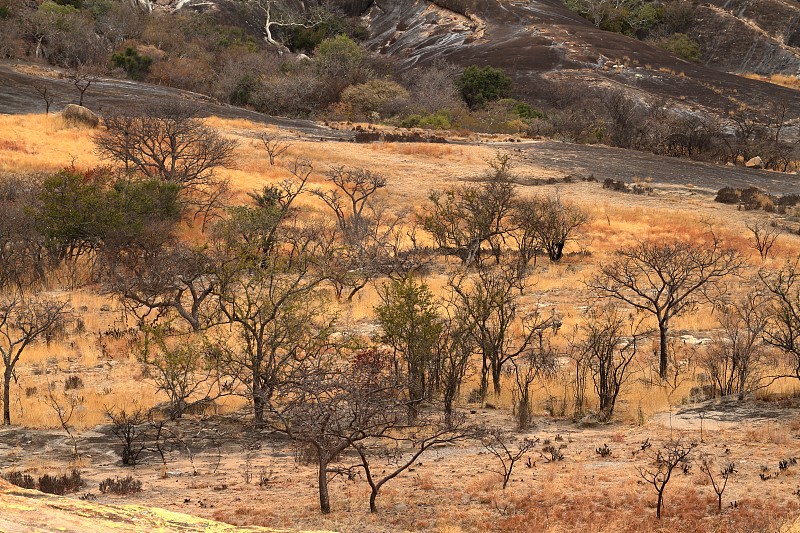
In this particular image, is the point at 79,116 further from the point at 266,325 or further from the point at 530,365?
the point at 530,365

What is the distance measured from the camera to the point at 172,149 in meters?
35.0

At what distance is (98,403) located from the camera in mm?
14758

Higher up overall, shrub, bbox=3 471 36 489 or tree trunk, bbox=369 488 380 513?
shrub, bbox=3 471 36 489

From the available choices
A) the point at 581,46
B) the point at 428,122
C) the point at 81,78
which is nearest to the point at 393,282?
the point at 428,122

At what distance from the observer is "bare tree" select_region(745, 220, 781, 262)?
29.7 m

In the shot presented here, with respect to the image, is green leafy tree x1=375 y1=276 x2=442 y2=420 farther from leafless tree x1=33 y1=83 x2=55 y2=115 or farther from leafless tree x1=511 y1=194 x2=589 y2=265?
leafless tree x1=33 y1=83 x2=55 y2=115

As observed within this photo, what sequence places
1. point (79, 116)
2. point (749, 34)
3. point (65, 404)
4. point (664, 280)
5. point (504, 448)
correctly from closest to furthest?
point (504, 448) → point (65, 404) → point (664, 280) → point (79, 116) → point (749, 34)

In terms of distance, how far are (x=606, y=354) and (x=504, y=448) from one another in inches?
189

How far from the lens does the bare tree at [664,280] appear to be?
1759cm

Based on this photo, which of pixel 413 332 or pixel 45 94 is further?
pixel 45 94

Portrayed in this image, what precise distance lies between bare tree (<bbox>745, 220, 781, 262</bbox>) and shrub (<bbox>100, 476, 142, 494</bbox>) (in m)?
24.1

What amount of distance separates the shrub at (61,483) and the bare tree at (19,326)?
3.60 meters

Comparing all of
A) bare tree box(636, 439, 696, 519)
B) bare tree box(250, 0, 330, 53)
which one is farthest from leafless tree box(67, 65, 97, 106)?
bare tree box(636, 439, 696, 519)

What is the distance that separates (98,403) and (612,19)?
8747 centimetres
